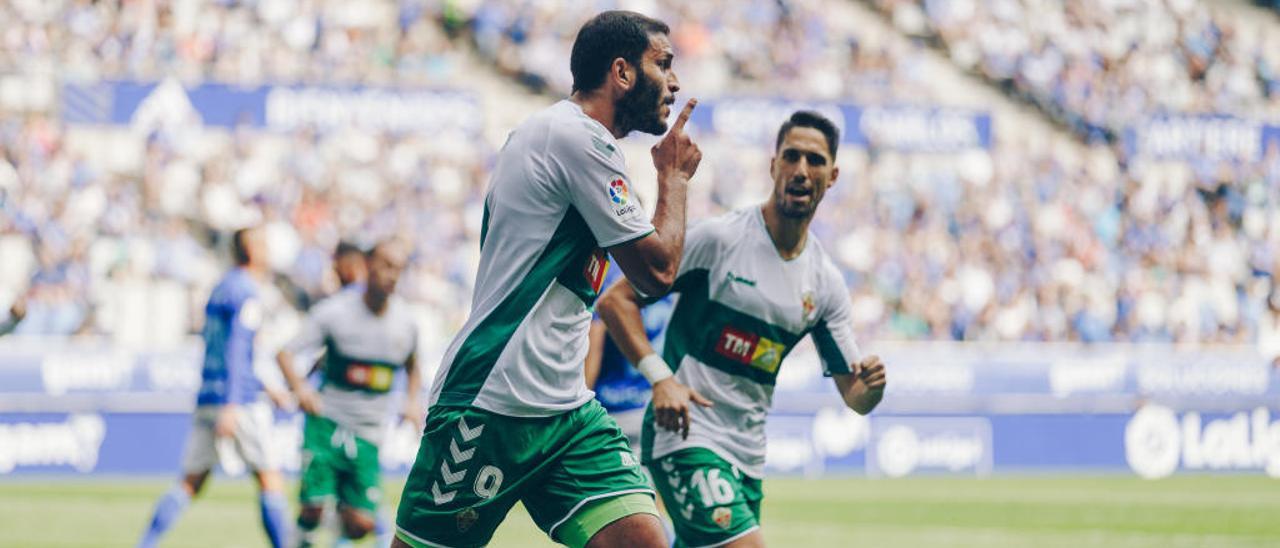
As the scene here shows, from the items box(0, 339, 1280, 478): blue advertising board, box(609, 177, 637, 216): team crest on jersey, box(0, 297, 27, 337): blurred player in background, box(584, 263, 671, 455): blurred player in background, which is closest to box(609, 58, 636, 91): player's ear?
box(609, 177, 637, 216): team crest on jersey

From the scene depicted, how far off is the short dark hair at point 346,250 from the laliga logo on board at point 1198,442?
1453cm

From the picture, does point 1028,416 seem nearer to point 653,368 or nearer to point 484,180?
point 484,180

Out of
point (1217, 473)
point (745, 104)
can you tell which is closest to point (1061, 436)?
point (1217, 473)

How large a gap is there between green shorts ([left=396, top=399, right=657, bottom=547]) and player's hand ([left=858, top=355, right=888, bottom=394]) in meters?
1.60

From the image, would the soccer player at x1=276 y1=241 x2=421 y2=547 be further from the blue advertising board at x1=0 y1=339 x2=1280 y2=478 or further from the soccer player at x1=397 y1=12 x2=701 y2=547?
the blue advertising board at x1=0 y1=339 x2=1280 y2=478

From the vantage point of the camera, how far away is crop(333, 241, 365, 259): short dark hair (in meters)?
11.4

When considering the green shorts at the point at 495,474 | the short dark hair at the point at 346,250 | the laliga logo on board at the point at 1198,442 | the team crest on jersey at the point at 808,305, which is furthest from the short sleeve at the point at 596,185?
the laliga logo on board at the point at 1198,442

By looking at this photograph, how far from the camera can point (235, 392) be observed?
11250 mm

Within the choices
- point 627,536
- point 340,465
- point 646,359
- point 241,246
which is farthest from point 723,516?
point 241,246

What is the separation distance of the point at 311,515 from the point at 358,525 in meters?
0.28

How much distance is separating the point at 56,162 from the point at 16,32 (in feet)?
8.78

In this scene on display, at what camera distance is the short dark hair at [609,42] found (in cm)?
546

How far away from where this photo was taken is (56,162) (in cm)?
2333

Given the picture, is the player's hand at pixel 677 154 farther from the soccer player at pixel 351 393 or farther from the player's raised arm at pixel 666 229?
the soccer player at pixel 351 393
